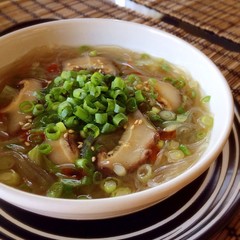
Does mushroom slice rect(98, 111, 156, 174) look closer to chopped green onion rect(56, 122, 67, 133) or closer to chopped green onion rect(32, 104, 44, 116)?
chopped green onion rect(56, 122, 67, 133)

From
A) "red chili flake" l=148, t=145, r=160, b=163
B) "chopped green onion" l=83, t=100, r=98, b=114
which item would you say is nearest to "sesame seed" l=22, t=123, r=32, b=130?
"chopped green onion" l=83, t=100, r=98, b=114

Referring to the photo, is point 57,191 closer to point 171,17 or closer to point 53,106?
point 53,106

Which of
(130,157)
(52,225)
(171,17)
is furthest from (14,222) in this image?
(171,17)

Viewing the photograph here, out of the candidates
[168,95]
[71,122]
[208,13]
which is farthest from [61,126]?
[208,13]

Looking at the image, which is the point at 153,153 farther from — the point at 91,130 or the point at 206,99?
the point at 206,99

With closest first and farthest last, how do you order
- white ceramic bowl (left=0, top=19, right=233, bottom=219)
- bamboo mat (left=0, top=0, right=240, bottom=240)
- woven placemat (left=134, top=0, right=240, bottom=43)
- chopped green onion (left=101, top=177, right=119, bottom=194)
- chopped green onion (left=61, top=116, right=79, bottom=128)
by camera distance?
white ceramic bowl (left=0, top=19, right=233, bottom=219) < chopped green onion (left=101, top=177, right=119, bottom=194) < chopped green onion (left=61, top=116, right=79, bottom=128) < bamboo mat (left=0, top=0, right=240, bottom=240) < woven placemat (left=134, top=0, right=240, bottom=43)
